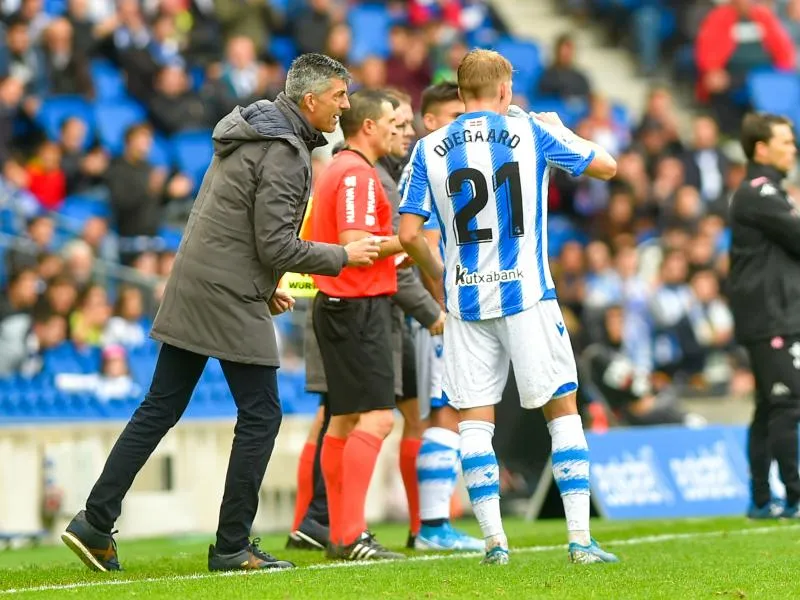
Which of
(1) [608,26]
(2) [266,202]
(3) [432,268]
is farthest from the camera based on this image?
(1) [608,26]

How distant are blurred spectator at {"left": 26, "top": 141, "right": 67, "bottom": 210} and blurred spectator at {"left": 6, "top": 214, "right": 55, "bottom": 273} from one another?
1.08 metres

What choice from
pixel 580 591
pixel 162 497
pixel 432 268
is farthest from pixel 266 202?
pixel 162 497

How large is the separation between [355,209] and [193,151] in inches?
378

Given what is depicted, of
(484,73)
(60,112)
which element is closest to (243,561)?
(484,73)

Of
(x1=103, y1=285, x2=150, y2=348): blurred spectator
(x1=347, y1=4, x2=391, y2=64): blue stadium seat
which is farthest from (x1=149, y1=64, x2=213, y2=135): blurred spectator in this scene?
(x1=103, y1=285, x2=150, y2=348): blurred spectator

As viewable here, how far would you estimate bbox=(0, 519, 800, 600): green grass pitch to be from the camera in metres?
6.33

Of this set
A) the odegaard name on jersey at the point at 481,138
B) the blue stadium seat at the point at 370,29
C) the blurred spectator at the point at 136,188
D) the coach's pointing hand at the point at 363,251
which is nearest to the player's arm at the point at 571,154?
the odegaard name on jersey at the point at 481,138

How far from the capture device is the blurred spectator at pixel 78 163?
16.0 meters

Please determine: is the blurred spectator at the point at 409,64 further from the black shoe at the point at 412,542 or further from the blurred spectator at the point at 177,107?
the black shoe at the point at 412,542

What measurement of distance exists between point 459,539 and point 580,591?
2631 mm

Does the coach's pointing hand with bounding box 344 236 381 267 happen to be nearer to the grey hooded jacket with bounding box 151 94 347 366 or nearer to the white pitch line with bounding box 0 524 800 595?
the grey hooded jacket with bounding box 151 94 347 366

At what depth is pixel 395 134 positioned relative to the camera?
8547 mm

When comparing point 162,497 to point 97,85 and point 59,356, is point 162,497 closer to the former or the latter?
point 59,356

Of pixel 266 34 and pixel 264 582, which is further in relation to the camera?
pixel 266 34
